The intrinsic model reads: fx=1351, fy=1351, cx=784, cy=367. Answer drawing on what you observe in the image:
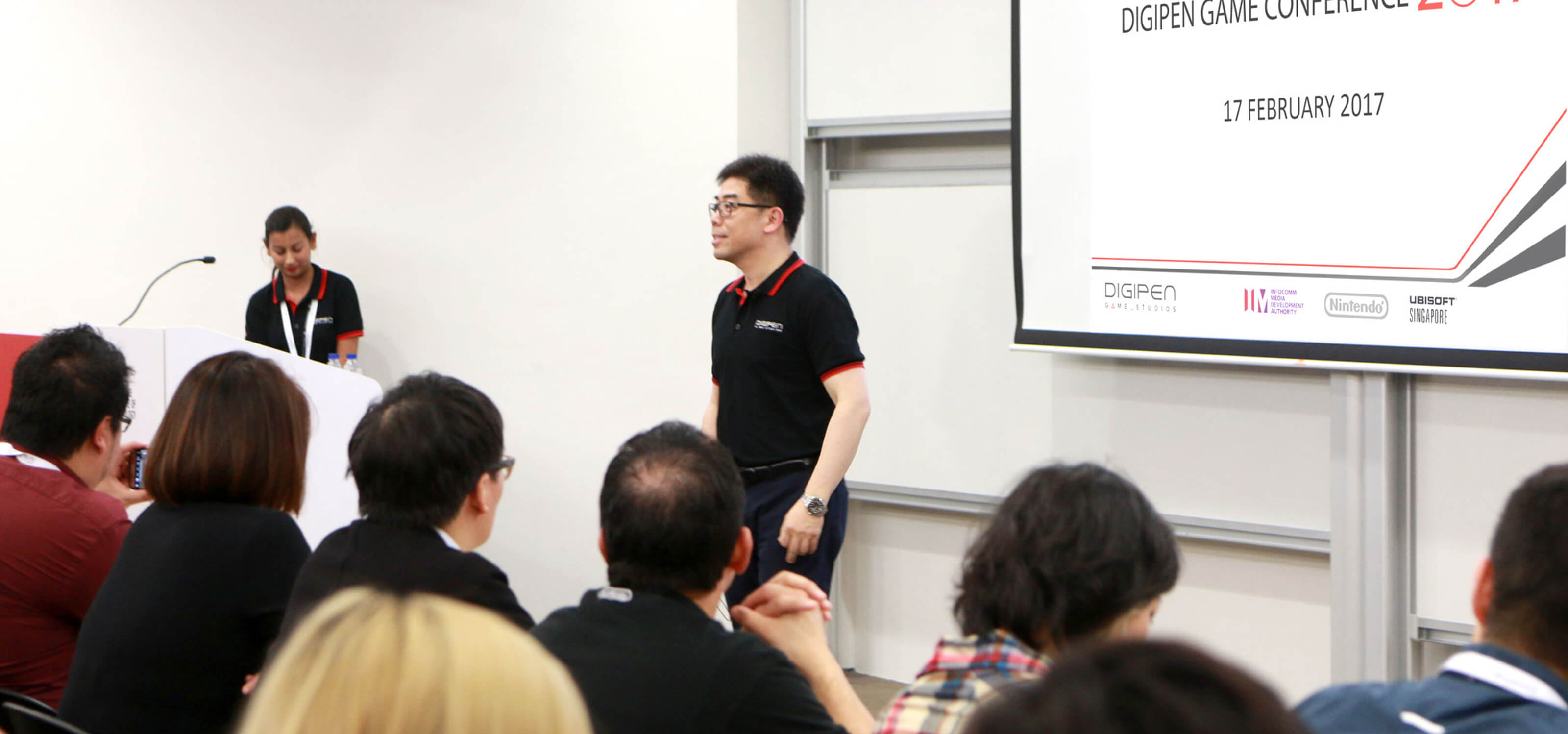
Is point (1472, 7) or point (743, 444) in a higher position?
point (1472, 7)

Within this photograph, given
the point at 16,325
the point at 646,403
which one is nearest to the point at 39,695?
the point at 646,403

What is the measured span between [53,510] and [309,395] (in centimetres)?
180

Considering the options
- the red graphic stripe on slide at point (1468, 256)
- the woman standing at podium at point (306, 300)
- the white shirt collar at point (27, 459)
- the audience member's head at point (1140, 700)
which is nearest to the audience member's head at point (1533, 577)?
the audience member's head at point (1140, 700)

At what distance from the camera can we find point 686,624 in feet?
4.89

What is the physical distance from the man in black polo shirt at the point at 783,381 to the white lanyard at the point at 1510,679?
2024 mm

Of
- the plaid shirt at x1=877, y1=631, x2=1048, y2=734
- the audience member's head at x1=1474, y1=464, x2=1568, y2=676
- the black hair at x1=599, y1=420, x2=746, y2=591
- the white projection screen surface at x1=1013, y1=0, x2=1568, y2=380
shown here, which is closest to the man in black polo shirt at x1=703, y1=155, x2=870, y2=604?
the white projection screen surface at x1=1013, y1=0, x2=1568, y2=380

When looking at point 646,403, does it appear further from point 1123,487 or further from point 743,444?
point 1123,487

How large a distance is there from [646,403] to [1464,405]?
2.57 m

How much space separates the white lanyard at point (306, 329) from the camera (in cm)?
541

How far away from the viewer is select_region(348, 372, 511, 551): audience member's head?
1.84m

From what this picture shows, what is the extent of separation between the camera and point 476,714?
28.3 inches

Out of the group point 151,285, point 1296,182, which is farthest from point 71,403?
point 151,285

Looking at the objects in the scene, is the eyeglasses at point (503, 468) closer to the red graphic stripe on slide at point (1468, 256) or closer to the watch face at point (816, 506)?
the watch face at point (816, 506)

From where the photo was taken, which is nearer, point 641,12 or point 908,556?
point 908,556
